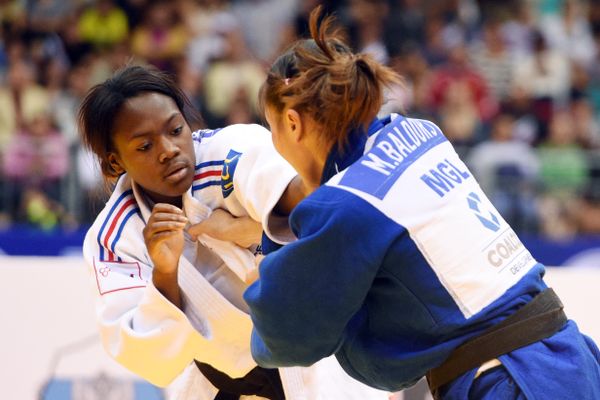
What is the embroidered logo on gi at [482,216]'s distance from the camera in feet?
7.08

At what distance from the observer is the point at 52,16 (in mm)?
9281

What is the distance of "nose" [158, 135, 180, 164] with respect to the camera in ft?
9.05

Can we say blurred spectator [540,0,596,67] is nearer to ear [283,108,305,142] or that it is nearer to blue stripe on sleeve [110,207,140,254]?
blue stripe on sleeve [110,207,140,254]

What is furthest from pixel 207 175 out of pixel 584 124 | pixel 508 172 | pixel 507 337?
pixel 584 124

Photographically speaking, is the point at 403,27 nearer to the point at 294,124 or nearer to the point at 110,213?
the point at 110,213

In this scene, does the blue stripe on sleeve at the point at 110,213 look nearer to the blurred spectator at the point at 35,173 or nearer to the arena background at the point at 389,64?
the arena background at the point at 389,64

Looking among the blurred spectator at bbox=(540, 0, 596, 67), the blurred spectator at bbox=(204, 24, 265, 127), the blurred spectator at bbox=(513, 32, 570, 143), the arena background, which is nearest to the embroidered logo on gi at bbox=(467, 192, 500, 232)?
the arena background

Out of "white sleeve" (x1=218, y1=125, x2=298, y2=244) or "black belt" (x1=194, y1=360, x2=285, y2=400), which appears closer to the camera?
"white sleeve" (x1=218, y1=125, x2=298, y2=244)

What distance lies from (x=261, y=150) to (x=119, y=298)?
0.57m

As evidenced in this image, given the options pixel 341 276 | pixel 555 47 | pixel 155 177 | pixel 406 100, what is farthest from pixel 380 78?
pixel 555 47

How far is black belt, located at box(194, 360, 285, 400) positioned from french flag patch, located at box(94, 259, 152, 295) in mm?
385

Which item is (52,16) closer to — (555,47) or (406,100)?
(406,100)

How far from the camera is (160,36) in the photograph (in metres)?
8.86

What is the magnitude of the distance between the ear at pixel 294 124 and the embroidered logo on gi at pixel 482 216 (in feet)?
1.29
